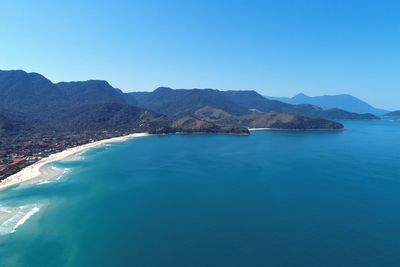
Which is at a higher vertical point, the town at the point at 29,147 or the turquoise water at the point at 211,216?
the town at the point at 29,147

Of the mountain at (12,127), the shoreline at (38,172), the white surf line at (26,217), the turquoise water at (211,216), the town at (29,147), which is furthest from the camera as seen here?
the mountain at (12,127)

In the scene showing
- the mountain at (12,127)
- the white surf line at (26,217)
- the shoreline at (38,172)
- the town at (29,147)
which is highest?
the mountain at (12,127)

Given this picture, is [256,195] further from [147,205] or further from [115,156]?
[115,156]

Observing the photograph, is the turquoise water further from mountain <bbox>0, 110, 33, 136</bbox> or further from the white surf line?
mountain <bbox>0, 110, 33, 136</bbox>

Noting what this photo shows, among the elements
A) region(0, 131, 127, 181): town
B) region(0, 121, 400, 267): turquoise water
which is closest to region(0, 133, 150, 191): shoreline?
region(0, 131, 127, 181): town

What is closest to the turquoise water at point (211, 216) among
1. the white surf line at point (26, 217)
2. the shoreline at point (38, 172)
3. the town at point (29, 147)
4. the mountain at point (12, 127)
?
the white surf line at point (26, 217)

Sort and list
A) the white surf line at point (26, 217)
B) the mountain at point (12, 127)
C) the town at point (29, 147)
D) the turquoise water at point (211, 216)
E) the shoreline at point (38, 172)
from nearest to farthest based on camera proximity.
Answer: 1. the turquoise water at point (211, 216)
2. the white surf line at point (26, 217)
3. the shoreline at point (38, 172)
4. the town at point (29, 147)
5. the mountain at point (12, 127)

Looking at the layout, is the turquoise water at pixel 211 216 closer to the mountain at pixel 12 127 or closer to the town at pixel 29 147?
the town at pixel 29 147

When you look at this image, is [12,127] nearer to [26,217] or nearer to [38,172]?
[38,172]
